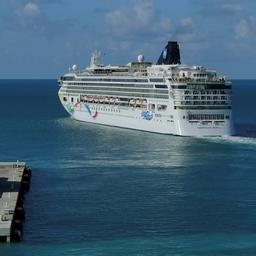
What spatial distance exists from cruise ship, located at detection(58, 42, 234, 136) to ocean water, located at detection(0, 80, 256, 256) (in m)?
2.00

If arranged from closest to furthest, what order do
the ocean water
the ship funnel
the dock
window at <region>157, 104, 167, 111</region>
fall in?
the ocean water → the dock → window at <region>157, 104, 167, 111</region> → the ship funnel

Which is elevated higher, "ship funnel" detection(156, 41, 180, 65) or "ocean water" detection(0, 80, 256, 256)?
"ship funnel" detection(156, 41, 180, 65)

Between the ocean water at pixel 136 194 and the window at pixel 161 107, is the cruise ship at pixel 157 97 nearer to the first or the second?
the window at pixel 161 107

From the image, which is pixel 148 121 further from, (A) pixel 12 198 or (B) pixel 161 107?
(A) pixel 12 198

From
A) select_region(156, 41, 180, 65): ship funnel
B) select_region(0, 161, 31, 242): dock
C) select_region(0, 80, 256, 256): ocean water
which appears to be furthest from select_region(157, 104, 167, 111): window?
select_region(0, 161, 31, 242): dock

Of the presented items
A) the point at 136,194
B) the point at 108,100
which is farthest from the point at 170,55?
the point at 136,194

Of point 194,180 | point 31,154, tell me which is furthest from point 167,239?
point 31,154

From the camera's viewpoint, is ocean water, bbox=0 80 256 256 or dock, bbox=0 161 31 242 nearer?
ocean water, bbox=0 80 256 256

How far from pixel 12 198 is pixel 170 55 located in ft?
162

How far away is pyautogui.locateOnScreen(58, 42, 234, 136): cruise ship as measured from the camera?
70.5m

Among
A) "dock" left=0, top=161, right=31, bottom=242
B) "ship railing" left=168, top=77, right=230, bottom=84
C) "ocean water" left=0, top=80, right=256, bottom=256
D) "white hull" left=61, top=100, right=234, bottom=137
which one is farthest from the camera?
"ship railing" left=168, top=77, right=230, bottom=84

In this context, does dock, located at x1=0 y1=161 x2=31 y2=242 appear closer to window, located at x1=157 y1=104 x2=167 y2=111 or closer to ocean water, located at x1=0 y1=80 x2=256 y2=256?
ocean water, located at x1=0 y1=80 x2=256 y2=256

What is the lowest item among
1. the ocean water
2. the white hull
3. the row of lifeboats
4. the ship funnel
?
the ocean water

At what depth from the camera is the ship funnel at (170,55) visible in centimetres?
8694
